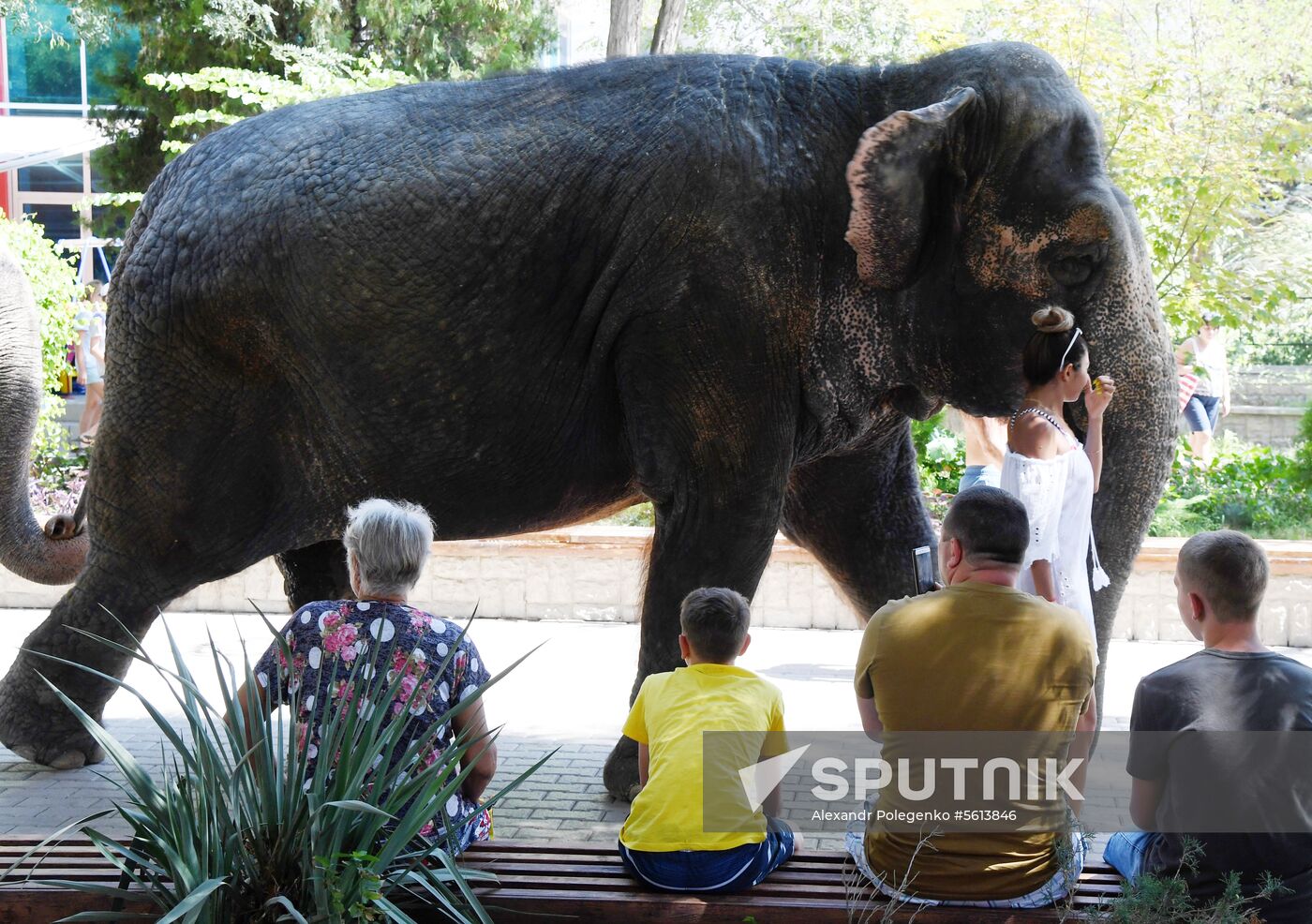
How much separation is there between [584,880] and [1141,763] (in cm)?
122

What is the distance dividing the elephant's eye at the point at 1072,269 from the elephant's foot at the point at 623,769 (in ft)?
6.43

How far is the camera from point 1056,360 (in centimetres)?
445

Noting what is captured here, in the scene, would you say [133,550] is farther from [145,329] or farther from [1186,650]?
[1186,650]

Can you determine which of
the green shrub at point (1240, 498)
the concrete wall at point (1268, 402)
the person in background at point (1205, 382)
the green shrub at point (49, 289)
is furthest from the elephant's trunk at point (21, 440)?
the concrete wall at point (1268, 402)

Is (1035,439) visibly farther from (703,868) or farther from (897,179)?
(703,868)

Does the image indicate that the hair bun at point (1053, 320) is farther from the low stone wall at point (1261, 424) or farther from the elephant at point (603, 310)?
the low stone wall at point (1261, 424)

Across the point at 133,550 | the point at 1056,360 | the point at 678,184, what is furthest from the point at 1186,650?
the point at 133,550

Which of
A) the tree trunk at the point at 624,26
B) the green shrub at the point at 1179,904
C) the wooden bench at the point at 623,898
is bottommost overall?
the wooden bench at the point at 623,898

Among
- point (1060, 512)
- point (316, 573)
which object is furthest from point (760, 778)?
point (316, 573)

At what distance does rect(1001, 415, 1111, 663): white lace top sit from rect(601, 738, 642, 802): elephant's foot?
1.42m

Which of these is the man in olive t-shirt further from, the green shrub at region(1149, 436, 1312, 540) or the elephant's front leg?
the green shrub at region(1149, 436, 1312, 540)

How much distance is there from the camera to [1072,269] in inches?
177

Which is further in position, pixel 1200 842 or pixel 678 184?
pixel 678 184

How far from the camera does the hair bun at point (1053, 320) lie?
4.44 metres
